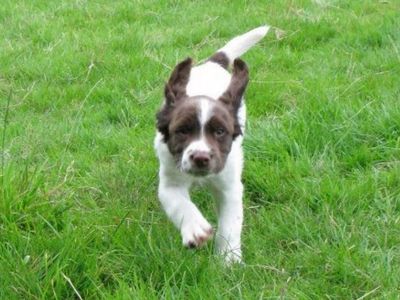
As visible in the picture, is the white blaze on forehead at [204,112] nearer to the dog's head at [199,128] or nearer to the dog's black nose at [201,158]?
the dog's head at [199,128]

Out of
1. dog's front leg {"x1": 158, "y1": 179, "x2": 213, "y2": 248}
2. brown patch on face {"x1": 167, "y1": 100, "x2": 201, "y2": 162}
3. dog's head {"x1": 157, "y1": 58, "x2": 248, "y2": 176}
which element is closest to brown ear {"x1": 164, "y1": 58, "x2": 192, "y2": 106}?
dog's head {"x1": 157, "y1": 58, "x2": 248, "y2": 176}

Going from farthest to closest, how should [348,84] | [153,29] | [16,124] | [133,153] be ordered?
1. [153,29]
2. [348,84]
3. [16,124]
4. [133,153]

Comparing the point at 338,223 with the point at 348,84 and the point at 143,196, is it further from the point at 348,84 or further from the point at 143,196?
the point at 348,84

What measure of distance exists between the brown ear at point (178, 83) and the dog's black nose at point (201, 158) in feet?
1.33

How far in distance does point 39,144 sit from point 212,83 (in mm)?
1099

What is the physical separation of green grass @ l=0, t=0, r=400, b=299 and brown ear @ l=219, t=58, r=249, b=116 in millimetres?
526

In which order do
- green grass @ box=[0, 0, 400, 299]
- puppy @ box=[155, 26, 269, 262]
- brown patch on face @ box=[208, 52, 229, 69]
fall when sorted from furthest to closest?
brown patch on face @ box=[208, 52, 229, 69], puppy @ box=[155, 26, 269, 262], green grass @ box=[0, 0, 400, 299]

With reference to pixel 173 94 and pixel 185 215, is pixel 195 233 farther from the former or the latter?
pixel 173 94

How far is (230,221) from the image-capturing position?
10.6 ft

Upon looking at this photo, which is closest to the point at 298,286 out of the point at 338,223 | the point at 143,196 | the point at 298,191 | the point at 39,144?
the point at 338,223

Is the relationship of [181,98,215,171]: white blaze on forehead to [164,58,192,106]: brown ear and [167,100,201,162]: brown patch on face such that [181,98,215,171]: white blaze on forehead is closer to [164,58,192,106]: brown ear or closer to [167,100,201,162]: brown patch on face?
[167,100,201,162]: brown patch on face

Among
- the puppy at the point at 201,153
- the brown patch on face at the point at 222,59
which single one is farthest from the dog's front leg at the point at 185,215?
the brown patch on face at the point at 222,59

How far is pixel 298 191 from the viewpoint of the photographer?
11.7 feet

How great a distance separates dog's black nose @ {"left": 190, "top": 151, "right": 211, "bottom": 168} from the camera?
2922 mm
